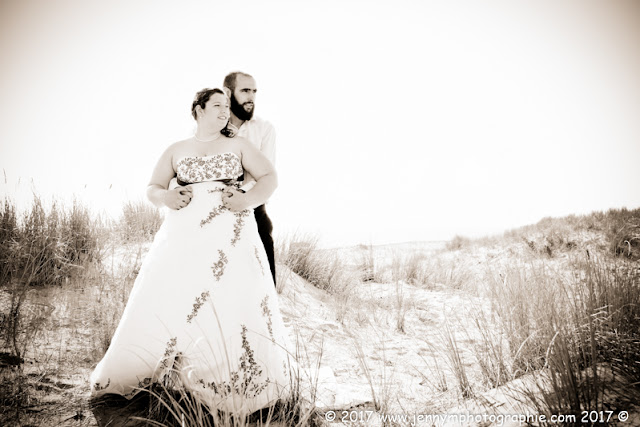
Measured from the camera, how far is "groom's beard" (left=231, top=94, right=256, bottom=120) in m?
3.59

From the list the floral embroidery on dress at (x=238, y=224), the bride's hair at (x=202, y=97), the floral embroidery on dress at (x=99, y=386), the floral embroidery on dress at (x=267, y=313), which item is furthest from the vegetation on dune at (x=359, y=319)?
the bride's hair at (x=202, y=97)

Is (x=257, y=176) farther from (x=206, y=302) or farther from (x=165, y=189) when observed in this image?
(x=206, y=302)

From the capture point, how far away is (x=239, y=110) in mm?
3604

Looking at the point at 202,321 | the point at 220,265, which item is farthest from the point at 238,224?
the point at 202,321

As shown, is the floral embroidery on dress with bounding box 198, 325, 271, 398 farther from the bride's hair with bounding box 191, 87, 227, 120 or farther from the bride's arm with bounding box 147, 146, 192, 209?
the bride's hair with bounding box 191, 87, 227, 120

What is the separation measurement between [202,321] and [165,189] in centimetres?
107

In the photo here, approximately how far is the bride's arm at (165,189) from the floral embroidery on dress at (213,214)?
0.17 meters

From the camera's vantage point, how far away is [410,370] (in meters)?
3.34

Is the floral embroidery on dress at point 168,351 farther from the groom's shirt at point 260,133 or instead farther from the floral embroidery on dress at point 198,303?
the groom's shirt at point 260,133

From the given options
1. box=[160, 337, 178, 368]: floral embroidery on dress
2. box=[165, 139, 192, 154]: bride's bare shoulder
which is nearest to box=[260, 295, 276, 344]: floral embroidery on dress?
box=[160, 337, 178, 368]: floral embroidery on dress

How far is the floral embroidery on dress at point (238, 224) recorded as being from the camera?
2281 mm

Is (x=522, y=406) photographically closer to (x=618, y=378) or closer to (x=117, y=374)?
(x=618, y=378)

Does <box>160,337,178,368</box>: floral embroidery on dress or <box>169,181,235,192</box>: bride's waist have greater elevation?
<box>169,181,235,192</box>: bride's waist

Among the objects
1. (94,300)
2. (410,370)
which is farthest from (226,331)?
(94,300)
